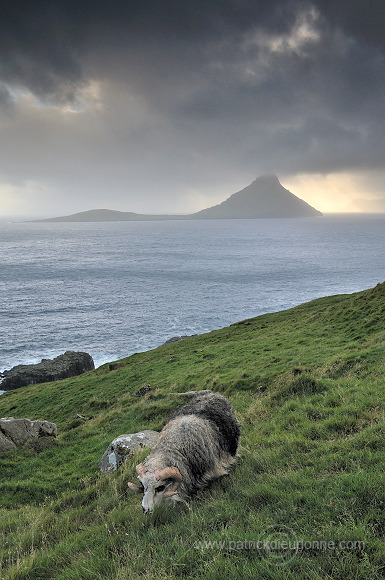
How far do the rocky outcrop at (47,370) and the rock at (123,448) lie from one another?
40.9 metres

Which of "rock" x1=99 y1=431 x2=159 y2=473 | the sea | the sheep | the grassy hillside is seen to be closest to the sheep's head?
the sheep

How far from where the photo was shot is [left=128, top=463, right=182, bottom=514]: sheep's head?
6116 millimetres

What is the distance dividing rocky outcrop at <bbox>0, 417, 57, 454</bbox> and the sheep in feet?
38.0

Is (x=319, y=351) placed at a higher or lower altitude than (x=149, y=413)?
higher

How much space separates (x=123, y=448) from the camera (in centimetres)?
1190

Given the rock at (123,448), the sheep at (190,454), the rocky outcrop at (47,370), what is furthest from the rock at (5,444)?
the rocky outcrop at (47,370)

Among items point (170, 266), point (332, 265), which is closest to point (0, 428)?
point (170, 266)

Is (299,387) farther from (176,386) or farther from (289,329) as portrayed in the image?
(289,329)

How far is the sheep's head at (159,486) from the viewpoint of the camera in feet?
20.1

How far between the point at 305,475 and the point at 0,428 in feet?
52.6

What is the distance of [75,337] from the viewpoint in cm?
6581

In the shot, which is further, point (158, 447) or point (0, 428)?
point (0, 428)

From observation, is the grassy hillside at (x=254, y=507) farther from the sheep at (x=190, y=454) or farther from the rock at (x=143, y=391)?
the rock at (x=143, y=391)

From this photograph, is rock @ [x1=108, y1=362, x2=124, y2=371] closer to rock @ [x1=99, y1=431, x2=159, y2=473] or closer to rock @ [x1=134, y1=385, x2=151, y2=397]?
rock @ [x1=134, y1=385, x2=151, y2=397]
